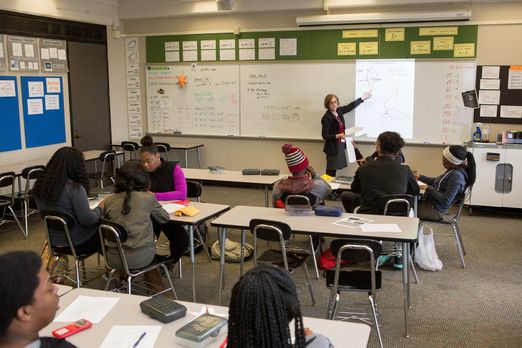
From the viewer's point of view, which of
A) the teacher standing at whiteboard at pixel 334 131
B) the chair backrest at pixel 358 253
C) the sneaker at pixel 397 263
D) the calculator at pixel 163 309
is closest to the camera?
the calculator at pixel 163 309

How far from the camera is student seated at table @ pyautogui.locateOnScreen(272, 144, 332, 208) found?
4.52m

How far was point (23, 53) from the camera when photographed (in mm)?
7297

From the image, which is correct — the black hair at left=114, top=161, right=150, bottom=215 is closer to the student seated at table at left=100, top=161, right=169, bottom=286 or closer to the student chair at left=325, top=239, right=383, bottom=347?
the student seated at table at left=100, top=161, right=169, bottom=286

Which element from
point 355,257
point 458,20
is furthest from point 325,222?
point 458,20

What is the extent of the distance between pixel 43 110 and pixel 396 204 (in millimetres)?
5602

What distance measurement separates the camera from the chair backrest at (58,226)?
3848 mm

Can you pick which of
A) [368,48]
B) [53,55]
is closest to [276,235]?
[368,48]

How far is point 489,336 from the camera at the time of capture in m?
3.60

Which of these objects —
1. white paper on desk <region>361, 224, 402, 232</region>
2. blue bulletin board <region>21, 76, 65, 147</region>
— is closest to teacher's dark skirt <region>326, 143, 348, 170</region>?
white paper on desk <region>361, 224, 402, 232</region>

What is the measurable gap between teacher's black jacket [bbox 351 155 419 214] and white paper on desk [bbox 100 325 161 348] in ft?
8.66

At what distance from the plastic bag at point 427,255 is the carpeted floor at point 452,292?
2.3 inches

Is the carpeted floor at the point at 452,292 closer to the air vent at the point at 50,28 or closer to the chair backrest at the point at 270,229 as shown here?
the chair backrest at the point at 270,229

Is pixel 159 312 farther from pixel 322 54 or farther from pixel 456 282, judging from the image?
pixel 322 54

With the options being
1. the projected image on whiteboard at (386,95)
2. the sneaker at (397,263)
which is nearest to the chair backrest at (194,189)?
the sneaker at (397,263)
